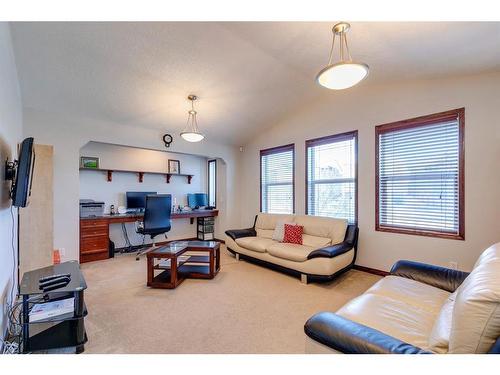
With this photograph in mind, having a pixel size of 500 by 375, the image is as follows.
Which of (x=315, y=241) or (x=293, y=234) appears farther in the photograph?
(x=293, y=234)

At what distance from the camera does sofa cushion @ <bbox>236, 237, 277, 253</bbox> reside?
3.71m

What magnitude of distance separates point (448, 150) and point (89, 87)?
4686 millimetres

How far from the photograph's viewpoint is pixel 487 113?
8.67ft

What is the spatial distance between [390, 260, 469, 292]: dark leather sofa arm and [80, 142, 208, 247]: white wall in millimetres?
4719

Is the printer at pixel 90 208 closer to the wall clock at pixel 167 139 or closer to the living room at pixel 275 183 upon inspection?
the living room at pixel 275 183

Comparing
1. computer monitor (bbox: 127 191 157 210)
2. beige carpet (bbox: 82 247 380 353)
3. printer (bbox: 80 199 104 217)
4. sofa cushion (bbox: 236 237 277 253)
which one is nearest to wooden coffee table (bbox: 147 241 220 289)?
beige carpet (bbox: 82 247 380 353)

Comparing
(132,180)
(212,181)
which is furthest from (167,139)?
(212,181)

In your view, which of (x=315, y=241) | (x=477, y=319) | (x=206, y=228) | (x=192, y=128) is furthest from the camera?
(x=206, y=228)

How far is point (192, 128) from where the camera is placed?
450 cm

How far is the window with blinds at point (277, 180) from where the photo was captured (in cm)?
473

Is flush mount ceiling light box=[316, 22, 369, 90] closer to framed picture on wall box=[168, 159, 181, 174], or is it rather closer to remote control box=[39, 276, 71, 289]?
remote control box=[39, 276, 71, 289]

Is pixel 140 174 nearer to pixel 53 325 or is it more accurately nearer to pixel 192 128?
pixel 192 128

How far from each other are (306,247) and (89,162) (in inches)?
165

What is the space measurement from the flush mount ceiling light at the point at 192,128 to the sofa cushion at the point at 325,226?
219cm
